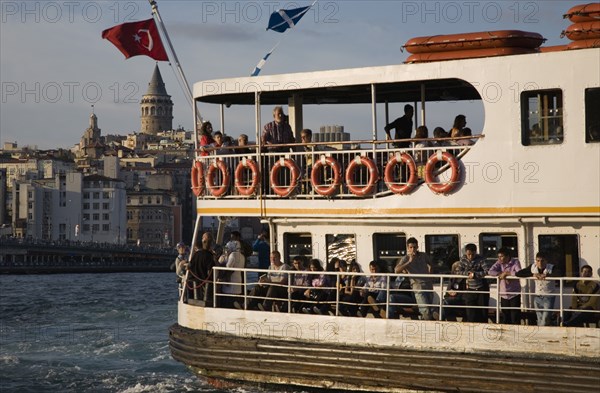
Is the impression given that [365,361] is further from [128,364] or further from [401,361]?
[128,364]

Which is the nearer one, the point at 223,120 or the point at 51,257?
the point at 223,120

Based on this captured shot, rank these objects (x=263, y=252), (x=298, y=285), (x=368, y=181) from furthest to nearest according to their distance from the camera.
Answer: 1. (x=263, y=252)
2. (x=298, y=285)
3. (x=368, y=181)

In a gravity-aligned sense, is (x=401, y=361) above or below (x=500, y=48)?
below

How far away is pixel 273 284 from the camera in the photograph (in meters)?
15.2

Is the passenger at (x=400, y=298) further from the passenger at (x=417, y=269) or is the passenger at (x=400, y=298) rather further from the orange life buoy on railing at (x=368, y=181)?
the orange life buoy on railing at (x=368, y=181)

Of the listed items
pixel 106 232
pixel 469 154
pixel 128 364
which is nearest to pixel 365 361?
pixel 469 154

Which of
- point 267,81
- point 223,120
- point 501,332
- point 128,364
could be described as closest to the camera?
point 501,332

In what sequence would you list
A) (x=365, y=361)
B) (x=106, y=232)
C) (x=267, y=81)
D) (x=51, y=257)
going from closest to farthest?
1. (x=365, y=361)
2. (x=267, y=81)
3. (x=51, y=257)
4. (x=106, y=232)

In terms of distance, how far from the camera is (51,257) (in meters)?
129

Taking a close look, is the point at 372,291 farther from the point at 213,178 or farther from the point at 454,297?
the point at 213,178

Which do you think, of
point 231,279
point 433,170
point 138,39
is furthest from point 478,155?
point 138,39

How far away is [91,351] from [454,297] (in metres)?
13.7

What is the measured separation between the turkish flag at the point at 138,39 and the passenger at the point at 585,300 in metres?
8.10

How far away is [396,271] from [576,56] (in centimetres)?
327
